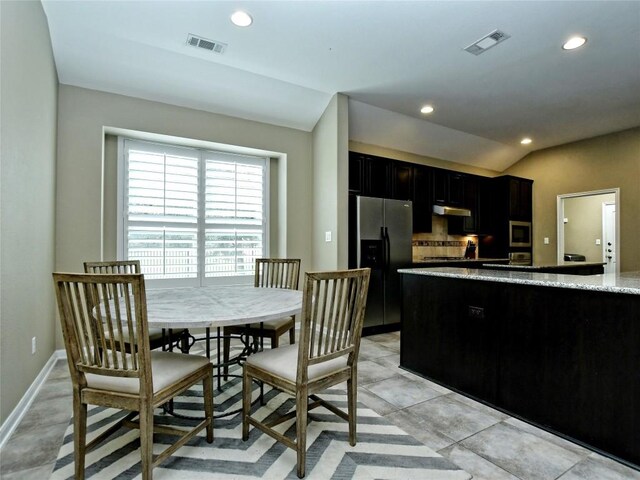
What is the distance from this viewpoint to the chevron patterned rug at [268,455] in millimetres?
1613

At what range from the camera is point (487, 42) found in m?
2.99

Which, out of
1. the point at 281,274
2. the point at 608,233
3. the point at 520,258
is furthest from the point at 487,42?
the point at 608,233

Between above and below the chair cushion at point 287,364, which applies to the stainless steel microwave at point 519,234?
above

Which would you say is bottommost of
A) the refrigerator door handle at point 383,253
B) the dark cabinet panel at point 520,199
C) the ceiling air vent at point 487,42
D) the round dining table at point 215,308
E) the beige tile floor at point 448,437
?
the beige tile floor at point 448,437

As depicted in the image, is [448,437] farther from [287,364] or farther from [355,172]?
[355,172]

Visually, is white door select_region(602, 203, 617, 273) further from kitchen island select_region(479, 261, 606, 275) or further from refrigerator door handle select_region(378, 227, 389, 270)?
refrigerator door handle select_region(378, 227, 389, 270)

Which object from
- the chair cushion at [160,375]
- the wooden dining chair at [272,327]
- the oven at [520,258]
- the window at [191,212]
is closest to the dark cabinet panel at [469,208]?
the oven at [520,258]

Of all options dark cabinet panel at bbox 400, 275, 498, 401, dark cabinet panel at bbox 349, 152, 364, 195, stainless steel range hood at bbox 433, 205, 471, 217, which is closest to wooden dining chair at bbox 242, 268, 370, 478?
dark cabinet panel at bbox 400, 275, 498, 401

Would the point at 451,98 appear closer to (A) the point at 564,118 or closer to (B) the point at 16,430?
(A) the point at 564,118

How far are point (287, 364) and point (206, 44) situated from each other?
292 cm

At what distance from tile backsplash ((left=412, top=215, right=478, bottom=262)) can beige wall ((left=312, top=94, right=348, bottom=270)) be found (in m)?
2.01

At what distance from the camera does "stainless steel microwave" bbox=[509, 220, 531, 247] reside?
19.5ft

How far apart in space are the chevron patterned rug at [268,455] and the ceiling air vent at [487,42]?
10.7 ft

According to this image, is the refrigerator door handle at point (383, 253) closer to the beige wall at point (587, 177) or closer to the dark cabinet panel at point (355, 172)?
the dark cabinet panel at point (355, 172)
